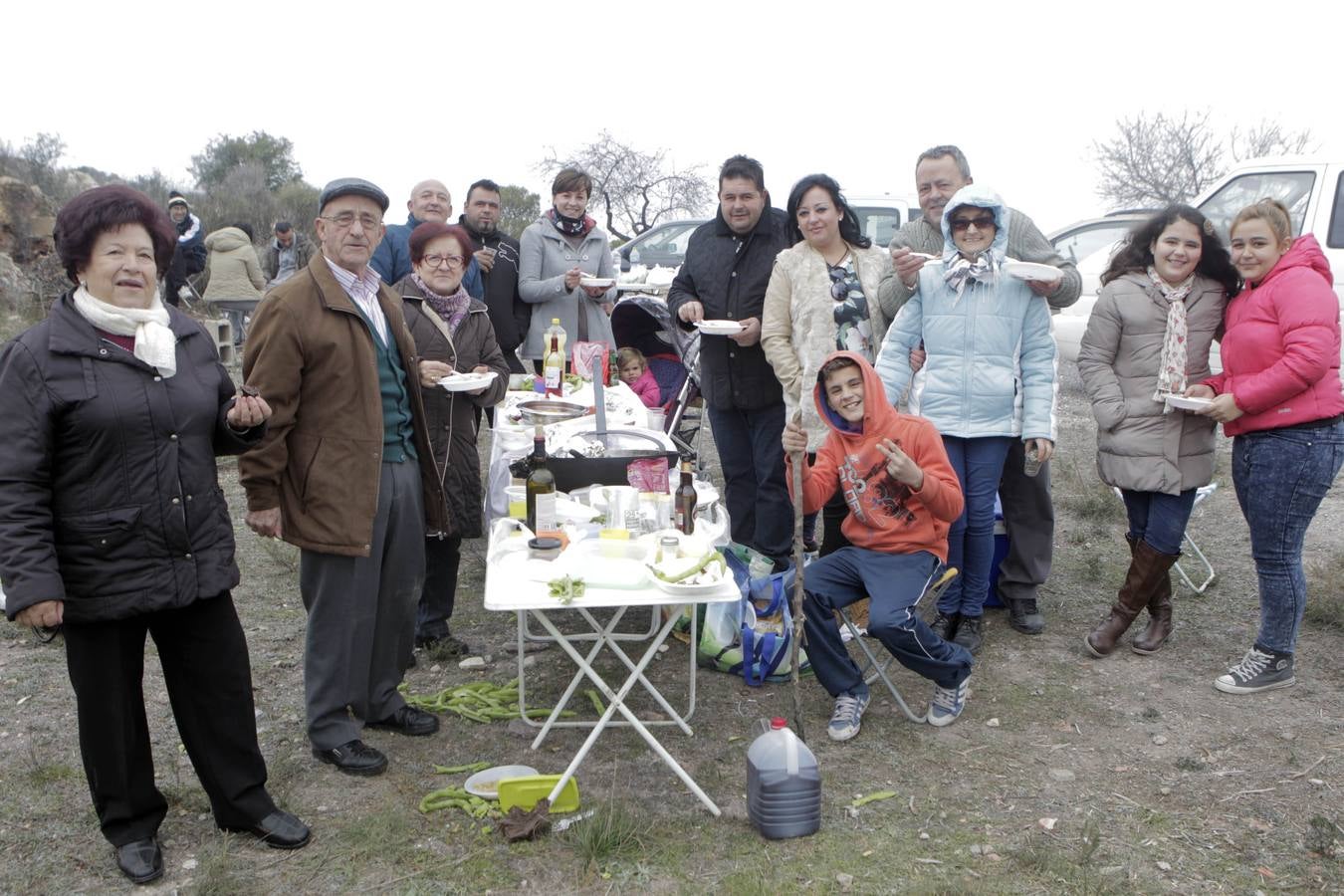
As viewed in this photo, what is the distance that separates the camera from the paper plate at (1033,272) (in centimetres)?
372

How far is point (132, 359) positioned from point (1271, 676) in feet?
13.2

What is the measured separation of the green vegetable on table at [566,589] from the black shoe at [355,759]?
0.96 meters

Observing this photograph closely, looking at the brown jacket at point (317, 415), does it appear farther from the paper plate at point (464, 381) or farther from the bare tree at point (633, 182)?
the bare tree at point (633, 182)

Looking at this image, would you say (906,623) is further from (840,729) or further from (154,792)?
(154,792)

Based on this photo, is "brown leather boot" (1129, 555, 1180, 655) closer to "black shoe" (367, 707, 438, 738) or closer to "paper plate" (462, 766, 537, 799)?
"paper plate" (462, 766, 537, 799)

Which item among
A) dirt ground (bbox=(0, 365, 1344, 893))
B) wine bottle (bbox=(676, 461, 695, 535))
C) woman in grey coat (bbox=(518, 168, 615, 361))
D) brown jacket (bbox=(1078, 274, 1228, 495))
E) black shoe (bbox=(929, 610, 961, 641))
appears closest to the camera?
dirt ground (bbox=(0, 365, 1344, 893))

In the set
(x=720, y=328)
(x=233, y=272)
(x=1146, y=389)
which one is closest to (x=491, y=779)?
(x=720, y=328)

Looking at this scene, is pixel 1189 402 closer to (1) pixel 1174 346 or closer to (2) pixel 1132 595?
(1) pixel 1174 346

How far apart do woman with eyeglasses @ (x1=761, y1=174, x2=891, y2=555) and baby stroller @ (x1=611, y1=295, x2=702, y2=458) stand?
1615 millimetres

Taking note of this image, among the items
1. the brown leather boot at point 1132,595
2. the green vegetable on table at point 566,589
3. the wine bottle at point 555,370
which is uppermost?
the wine bottle at point 555,370

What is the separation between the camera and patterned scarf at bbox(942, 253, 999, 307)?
3.81 metres

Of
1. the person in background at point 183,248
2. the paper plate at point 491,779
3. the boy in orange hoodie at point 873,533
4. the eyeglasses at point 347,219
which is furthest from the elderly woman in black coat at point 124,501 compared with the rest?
the person in background at point 183,248

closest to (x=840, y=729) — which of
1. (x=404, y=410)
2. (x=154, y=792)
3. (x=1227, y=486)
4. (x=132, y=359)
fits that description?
(x=404, y=410)

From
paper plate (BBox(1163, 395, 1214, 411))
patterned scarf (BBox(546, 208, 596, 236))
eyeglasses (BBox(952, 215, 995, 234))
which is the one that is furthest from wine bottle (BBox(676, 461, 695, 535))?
patterned scarf (BBox(546, 208, 596, 236))
